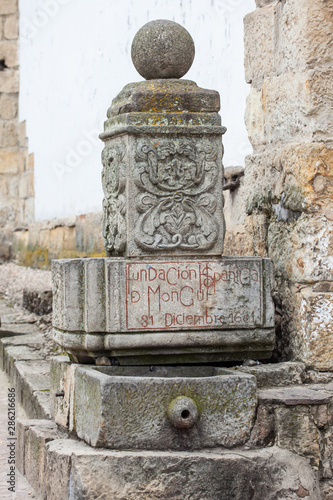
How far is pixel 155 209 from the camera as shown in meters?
3.46

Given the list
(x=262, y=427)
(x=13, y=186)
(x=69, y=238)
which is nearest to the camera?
(x=262, y=427)

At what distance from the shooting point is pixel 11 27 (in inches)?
495

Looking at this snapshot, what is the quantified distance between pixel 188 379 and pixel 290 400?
1.38ft

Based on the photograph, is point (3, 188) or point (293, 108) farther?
point (3, 188)

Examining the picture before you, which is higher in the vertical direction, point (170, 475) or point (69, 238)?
point (69, 238)

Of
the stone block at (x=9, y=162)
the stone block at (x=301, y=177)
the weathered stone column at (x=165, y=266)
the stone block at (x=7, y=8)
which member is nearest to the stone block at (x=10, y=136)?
the stone block at (x=9, y=162)

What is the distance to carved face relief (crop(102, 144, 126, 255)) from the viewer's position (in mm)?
3486

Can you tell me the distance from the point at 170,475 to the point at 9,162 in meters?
10.4

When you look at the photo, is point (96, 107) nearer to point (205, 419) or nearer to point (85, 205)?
point (85, 205)

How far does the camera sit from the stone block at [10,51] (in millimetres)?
12531

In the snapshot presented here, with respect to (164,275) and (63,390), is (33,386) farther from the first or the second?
(164,275)

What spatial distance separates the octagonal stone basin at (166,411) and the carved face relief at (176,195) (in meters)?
0.59

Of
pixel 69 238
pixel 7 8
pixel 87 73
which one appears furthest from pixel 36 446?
pixel 7 8

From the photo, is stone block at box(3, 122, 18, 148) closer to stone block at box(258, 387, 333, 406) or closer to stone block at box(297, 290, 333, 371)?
stone block at box(297, 290, 333, 371)
